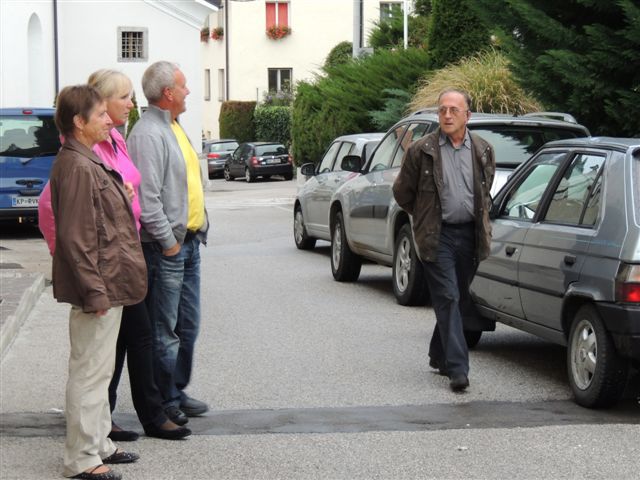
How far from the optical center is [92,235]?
235 inches

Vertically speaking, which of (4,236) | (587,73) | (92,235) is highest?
(587,73)

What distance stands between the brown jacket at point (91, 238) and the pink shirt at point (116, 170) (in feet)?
0.56

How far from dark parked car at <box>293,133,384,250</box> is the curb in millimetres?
4061

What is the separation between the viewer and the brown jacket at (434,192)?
8.30 metres

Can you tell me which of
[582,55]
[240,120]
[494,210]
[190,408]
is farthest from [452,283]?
[240,120]

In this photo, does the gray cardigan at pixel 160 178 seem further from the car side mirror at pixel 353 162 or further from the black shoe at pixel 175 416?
the car side mirror at pixel 353 162

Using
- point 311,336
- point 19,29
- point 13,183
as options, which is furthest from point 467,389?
point 19,29

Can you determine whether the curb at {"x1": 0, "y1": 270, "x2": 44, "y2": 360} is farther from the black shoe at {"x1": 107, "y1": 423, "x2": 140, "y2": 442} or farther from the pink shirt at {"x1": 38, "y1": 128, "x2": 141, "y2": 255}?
the pink shirt at {"x1": 38, "y1": 128, "x2": 141, "y2": 255}

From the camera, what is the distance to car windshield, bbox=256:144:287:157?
4756 cm

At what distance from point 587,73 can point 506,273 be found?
21.1ft

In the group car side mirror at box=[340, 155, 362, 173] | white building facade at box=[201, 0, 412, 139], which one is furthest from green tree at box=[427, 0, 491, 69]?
white building facade at box=[201, 0, 412, 139]

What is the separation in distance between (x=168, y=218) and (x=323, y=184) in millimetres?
10147

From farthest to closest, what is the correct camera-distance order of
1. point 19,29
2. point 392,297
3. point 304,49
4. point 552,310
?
point 304,49
point 19,29
point 392,297
point 552,310

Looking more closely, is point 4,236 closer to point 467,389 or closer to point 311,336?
point 311,336
